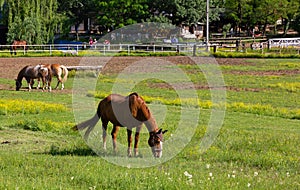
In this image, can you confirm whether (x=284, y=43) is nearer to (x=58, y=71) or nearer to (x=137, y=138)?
(x=58, y=71)

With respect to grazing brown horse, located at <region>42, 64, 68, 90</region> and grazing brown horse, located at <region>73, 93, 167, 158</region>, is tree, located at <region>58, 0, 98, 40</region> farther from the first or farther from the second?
grazing brown horse, located at <region>73, 93, 167, 158</region>

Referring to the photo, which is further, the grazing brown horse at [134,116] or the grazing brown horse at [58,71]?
the grazing brown horse at [58,71]

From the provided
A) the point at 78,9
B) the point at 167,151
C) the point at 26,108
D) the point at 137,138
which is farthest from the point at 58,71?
the point at 78,9

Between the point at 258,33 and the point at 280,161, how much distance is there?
241 feet

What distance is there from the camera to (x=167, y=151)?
10.9 m

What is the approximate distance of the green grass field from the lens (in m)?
7.93

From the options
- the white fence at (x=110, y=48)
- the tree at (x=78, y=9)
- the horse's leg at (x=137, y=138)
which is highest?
the tree at (x=78, y=9)

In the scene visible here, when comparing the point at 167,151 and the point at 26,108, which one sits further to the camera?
the point at 26,108

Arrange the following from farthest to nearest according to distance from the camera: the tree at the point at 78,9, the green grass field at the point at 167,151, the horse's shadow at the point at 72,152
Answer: the tree at the point at 78,9 < the horse's shadow at the point at 72,152 < the green grass field at the point at 167,151

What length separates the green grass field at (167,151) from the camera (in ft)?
26.0

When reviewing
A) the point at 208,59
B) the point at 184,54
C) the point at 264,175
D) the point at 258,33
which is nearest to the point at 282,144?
the point at 264,175

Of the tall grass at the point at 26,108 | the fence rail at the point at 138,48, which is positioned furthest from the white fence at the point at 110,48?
the tall grass at the point at 26,108

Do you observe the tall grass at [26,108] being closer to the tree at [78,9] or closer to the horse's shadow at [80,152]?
the horse's shadow at [80,152]

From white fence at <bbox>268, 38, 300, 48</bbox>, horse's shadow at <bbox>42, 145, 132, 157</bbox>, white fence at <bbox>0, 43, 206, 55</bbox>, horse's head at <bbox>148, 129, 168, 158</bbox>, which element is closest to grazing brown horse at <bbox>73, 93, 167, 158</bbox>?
horse's head at <bbox>148, 129, 168, 158</bbox>
